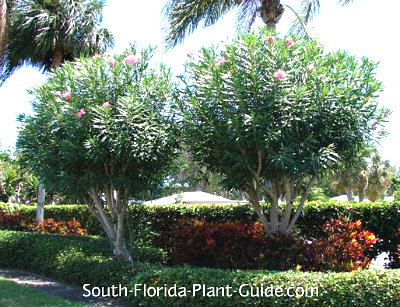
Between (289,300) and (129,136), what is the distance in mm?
3853

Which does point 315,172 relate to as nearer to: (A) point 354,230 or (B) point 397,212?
(A) point 354,230

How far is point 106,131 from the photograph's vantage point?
8.03 m

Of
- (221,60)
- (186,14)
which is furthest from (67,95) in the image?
(186,14)

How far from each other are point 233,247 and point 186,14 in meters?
7.15

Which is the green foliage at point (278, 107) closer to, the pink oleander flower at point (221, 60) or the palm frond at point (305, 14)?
the pink oleander flower at point (221, 60)

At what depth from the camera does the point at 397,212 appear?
9.94 meters

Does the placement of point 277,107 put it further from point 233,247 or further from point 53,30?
point 53,30

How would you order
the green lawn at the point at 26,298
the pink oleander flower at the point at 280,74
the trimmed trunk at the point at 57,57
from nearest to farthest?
the green lawn at the point at 26,298, the pink oleander flower at the point at 280,74, the trimmed trunk at the point at 57,57

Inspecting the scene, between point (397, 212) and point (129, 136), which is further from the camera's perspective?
point (397, 212)

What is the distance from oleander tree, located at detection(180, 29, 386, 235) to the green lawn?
3.42 meters

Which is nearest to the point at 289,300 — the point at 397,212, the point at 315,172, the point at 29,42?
the point at 315,172

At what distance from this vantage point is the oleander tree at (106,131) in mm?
8180

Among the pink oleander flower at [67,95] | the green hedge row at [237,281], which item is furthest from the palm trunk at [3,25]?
→ the green hedge row at [237,281]

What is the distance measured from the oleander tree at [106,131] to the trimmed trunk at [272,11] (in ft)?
15.2
